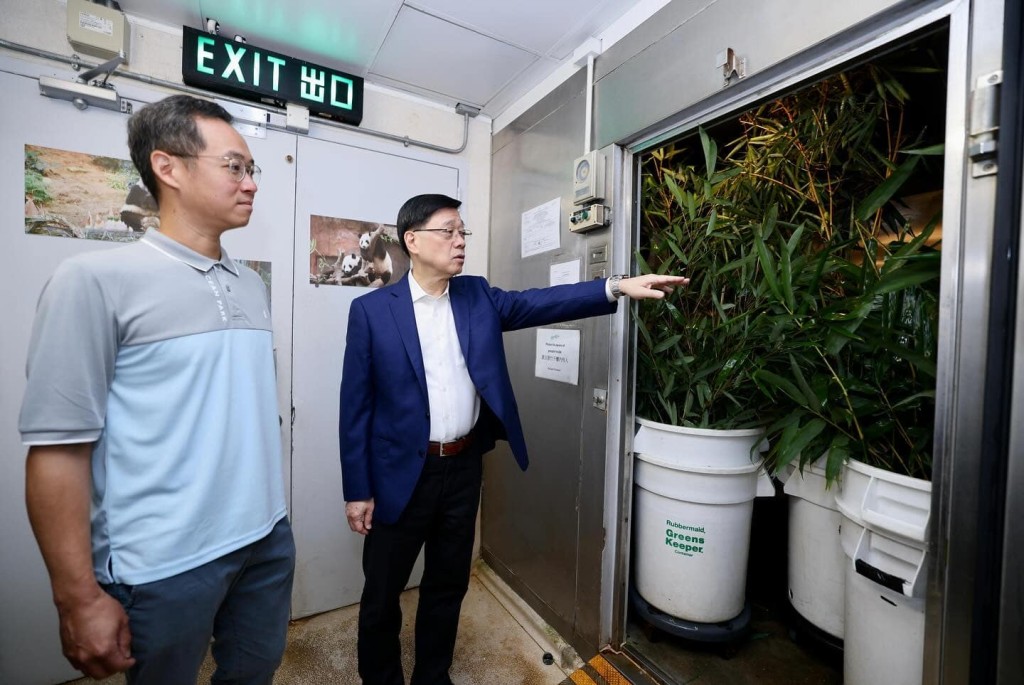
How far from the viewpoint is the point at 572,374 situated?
6.40 ft

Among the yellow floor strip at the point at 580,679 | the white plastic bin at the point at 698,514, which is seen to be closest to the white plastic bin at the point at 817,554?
the white plastic bin at the point at 698,514

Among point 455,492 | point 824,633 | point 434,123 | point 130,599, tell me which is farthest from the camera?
point 434,123

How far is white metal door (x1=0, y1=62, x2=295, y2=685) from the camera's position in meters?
1.65

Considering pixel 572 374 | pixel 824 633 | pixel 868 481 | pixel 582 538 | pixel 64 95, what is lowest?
pixel 824 633

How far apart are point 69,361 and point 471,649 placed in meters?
1.79

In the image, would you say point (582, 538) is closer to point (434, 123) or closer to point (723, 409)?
point (723, 409)

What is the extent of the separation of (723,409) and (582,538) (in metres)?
0.76

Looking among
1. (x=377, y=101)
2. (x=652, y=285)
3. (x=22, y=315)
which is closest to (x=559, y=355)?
(x=652, y=285)

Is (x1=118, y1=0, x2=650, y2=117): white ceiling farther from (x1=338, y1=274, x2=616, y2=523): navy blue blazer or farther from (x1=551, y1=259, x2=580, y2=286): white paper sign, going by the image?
(x1=338, y1=274, x2=616, y2=523): navy blue blazer

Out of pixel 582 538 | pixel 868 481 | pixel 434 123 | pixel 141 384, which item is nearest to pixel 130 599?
pixel 141 384

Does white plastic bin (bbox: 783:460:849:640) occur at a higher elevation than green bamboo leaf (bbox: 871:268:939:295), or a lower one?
→ lower

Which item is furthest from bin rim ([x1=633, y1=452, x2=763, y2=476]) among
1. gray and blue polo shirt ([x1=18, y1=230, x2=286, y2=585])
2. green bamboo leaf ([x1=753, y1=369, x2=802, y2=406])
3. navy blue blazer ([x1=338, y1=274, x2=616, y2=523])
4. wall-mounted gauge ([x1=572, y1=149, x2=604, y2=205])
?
gray and blue polo shirt ([x1=18, y1=230, x2=286, y2=585])

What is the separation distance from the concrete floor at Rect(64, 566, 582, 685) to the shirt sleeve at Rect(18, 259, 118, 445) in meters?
1.48

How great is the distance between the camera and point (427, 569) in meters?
1.69
